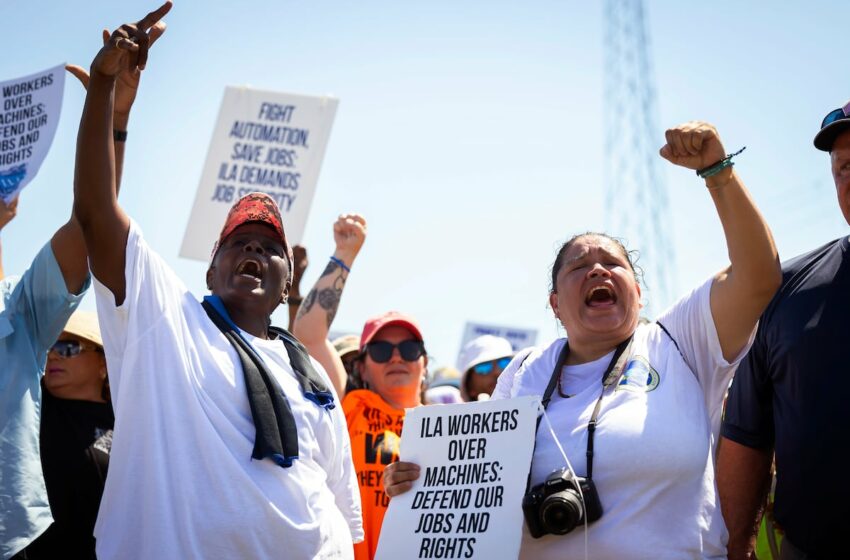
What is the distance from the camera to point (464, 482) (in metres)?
3.16

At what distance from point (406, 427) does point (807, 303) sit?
158 cm

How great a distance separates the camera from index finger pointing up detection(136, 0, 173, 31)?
2.95 meters

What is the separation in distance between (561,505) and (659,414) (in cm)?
46

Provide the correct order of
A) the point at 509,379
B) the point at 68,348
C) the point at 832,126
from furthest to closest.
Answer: the point at 68,348 < the point at 509,379 < the point at 832,126

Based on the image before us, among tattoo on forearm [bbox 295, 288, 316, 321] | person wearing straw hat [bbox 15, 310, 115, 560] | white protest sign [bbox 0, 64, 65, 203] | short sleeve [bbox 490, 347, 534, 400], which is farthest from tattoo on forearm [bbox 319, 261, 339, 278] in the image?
white protest sign [bbox 0, 64, 65, 203]

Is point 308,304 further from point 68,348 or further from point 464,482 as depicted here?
point 464,482

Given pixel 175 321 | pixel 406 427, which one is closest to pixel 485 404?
pixel 406 427

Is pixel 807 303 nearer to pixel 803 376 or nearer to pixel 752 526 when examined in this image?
pixel 803 376

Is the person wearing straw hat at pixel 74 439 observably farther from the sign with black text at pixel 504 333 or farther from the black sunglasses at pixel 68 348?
the sign with black text at pixel 504 333

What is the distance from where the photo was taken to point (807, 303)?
3.44 m

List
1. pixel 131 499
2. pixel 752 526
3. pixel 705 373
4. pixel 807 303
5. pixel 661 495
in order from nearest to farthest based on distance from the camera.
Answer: pixel 131 499 → pixel 661 495 → pixel 705 373 → pixel 807 303 → pixel 752 526

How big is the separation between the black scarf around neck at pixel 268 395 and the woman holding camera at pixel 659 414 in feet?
1.46

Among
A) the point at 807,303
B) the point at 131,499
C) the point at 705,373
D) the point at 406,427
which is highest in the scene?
the point at 807,303

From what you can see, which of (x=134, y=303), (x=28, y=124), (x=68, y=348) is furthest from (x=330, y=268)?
(x=134, y=303)
